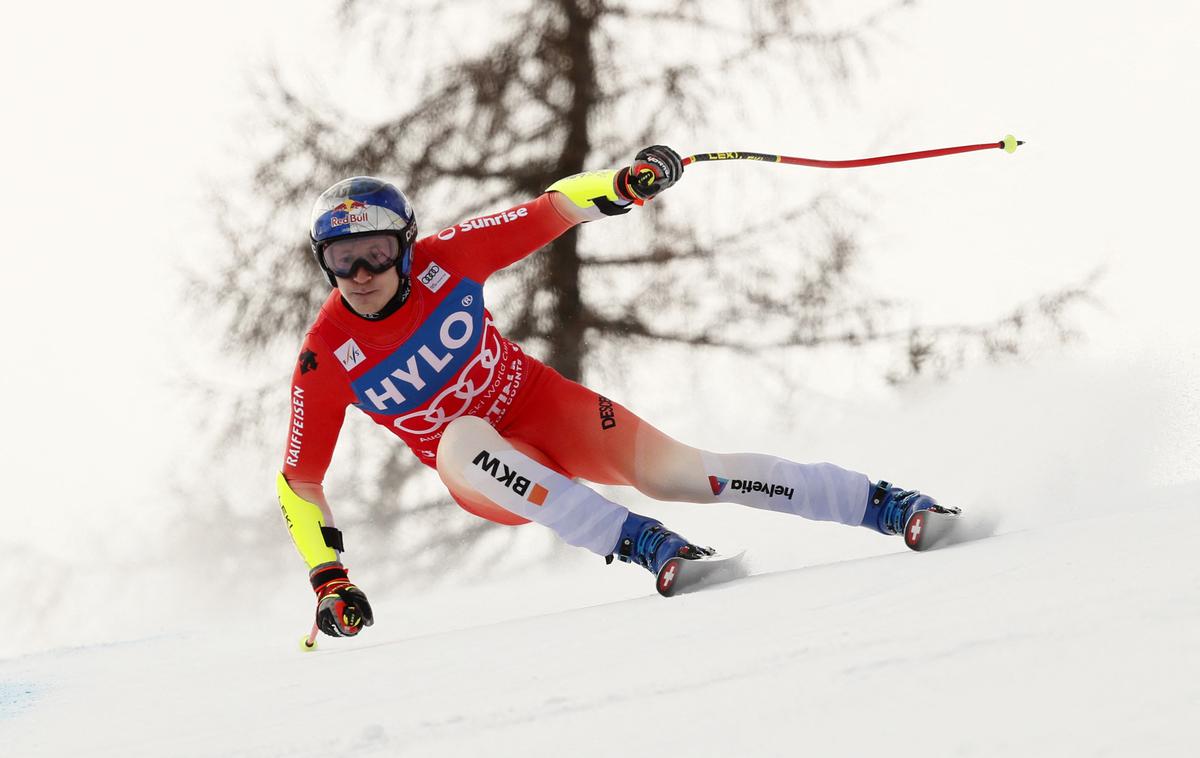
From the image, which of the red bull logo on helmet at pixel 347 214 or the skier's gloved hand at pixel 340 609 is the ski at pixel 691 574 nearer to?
the skier's gloved hand at pixel 340 609

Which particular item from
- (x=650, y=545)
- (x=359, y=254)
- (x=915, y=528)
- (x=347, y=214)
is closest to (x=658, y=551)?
(x=650, y=545)

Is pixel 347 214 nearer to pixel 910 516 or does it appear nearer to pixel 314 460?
pixel 314 460

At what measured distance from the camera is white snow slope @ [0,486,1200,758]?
1617mm

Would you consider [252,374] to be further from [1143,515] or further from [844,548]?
[1143,515]

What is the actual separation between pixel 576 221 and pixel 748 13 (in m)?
4.47

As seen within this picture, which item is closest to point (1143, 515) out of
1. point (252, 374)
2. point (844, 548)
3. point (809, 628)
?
point (809, 628)

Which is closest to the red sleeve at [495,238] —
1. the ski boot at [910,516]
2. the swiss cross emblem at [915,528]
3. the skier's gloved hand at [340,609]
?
the skier's gloved hand at [340,609]

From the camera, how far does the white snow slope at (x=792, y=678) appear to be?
5.31 ft

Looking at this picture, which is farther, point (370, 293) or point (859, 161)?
point (859, 161)

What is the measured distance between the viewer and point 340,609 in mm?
3246

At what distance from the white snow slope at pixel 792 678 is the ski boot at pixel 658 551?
163mm

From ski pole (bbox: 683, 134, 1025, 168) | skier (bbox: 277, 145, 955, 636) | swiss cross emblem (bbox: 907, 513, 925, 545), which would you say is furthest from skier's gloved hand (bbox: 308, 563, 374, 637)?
ski pole (bbox: 683, 134, 1025, 168)

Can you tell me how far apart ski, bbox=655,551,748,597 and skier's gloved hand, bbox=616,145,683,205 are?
115 cm

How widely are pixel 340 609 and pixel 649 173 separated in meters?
1.62
